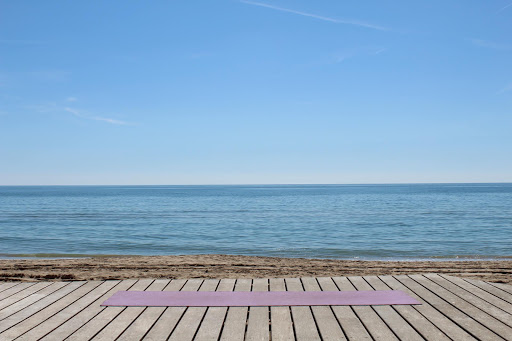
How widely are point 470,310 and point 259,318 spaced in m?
2.51

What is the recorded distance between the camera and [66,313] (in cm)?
511

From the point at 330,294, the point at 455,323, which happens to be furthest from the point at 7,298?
the point at 455,323

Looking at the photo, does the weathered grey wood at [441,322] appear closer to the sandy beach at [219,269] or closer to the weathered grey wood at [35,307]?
the weathered grey wood at [35,307]

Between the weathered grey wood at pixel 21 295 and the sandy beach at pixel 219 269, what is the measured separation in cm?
298

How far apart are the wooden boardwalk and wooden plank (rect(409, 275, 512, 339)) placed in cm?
1

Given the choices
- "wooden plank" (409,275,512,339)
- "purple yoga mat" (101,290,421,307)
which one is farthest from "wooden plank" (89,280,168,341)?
"wooden plank" (409,275,512,339)

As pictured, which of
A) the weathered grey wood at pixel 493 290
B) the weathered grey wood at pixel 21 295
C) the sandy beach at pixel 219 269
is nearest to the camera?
the weathered grey wood at pixel 21 295

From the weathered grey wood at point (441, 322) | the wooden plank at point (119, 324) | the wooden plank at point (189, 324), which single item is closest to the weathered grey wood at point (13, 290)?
the wooden plank at point (119, 324)

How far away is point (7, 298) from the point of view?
5770 millimetres

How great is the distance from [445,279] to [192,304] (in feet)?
13.0

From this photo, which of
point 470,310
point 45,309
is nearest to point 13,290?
point 45,309

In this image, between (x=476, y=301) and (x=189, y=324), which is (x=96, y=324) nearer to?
(x=189, y=324)

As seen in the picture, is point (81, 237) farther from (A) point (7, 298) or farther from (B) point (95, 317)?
(B) point (95, 317)

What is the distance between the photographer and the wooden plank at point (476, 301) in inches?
193
